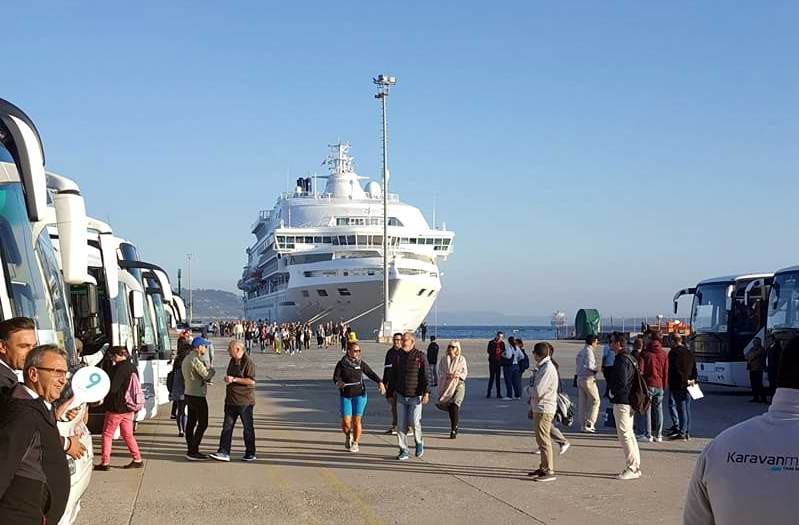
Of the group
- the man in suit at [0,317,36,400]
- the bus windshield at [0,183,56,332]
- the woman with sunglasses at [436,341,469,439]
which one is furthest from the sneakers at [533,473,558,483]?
the man in suit at [0,317,36,400]

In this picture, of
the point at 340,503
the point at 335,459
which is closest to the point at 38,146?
the point at 340,503

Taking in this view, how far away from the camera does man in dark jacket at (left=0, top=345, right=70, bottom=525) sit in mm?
3744

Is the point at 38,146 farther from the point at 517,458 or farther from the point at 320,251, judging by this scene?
the point at 320,251

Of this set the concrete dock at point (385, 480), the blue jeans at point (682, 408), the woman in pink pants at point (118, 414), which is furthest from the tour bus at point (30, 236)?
the blue jeans at point (682, 408)

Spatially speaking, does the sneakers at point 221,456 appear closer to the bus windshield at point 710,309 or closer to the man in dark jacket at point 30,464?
the man in dark jacket at point 30,464

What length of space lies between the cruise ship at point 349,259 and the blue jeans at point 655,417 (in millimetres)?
45320

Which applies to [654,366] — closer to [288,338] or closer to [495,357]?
[495,357]

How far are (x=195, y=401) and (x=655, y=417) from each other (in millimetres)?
6366

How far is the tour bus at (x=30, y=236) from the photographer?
6129 mm

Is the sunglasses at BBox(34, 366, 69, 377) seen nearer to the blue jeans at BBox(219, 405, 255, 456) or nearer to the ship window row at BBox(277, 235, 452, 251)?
the blue jeans at BBox(219, 405, 255, 456)

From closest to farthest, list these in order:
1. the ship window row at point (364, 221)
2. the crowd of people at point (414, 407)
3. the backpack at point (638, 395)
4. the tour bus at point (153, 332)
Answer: the crowd of people at point (414, 407), the backpack at point (638, 395), the tour bus at point (153, 332), the ship window row at point (364, 221)

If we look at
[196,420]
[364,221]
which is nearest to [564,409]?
[196,420]

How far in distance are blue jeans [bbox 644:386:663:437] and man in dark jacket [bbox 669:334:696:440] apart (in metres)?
0.21

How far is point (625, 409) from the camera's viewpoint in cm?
1001
